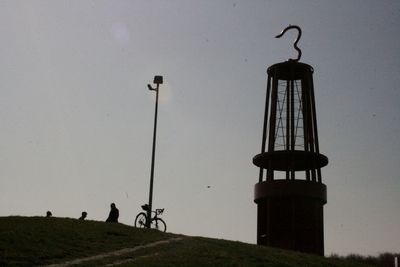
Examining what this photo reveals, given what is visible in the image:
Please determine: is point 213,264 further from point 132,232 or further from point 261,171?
point 261,171

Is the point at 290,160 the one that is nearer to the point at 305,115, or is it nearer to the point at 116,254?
the point at 305,115

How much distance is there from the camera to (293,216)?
41688 mm

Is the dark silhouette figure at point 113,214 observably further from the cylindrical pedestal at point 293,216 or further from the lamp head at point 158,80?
the cylindrical pedestal at point 293,216

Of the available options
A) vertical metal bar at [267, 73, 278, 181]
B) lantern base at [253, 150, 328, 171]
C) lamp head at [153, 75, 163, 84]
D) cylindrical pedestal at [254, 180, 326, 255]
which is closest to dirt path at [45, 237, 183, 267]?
lamp head at [153, 75, 163, 84]

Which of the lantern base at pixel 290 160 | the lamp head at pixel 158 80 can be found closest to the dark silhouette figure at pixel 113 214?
the lamp head at pixel 158 80

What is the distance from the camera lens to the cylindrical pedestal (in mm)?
41469

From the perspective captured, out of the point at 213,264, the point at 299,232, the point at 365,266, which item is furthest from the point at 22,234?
the point at 299,232

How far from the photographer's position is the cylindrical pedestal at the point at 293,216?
41.5 m

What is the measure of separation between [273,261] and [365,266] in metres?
4.90

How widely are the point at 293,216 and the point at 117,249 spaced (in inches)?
730

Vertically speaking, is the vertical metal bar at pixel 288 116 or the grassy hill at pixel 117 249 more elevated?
the vertical metal bar at pixel 288 116

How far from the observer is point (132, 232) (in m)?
29.9

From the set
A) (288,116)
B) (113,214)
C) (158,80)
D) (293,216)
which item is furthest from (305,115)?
(113,214)

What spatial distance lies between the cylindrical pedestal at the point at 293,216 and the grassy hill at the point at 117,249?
42.3 feet
